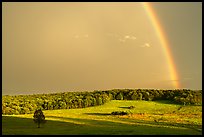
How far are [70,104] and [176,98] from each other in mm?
54440

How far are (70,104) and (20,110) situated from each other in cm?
2779

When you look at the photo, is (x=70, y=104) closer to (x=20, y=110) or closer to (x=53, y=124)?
(x=20, y=110)

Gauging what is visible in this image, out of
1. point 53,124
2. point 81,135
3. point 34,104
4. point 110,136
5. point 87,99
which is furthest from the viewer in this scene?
point 87,99

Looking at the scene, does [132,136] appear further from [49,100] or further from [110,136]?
[49,100]

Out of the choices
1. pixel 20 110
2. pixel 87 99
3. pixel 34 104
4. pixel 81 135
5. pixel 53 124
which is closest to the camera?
pixel 81 135

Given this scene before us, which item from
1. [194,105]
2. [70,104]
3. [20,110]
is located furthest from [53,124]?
[194,105]

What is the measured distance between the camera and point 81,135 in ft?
233

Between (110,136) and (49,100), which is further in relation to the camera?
(49,100)

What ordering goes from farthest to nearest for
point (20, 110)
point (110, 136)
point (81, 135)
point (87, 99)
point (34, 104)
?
point (87, 99) < point (34, 104) < point (20, 110) < point (81, 135) < point (110, 136)

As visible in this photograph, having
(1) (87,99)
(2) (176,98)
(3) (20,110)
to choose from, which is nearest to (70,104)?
(1) (87,99)

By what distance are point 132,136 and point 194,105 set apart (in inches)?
4890

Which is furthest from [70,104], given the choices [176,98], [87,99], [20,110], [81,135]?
[81,135]

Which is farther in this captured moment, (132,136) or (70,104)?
(70,104)

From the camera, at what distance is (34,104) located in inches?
7023
